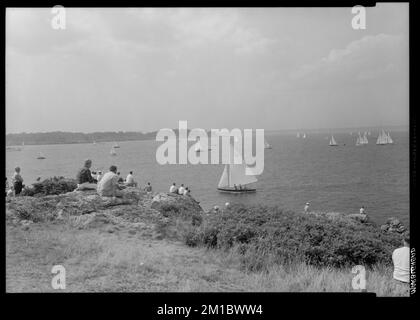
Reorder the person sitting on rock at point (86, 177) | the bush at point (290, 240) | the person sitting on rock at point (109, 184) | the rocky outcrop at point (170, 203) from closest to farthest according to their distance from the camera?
the bush at point (290, 240)
the person sitting on rock at point (109, 184)
the rocky outcrop at point (170, 203)
the person sitting on rock at point (86, 177)

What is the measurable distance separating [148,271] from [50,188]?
6534 mm

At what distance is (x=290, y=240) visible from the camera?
7973mm

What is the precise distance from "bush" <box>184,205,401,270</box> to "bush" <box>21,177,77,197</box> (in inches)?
218

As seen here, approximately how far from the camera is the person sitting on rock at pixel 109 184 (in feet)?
33.8

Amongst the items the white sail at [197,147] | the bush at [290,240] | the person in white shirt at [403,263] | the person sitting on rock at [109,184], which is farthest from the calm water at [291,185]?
the person in white shirt at [403,263]

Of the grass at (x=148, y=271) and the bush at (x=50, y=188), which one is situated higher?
the bush at (x=50, y=188)

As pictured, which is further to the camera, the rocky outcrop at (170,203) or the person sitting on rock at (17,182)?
the person sitting on rock at (17,182)

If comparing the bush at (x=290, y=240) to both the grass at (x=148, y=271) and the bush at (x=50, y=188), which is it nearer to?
the grass at (x=148, y=271)

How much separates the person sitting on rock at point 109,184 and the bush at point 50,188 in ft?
6.88

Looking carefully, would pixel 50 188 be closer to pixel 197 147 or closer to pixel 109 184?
pixel 109 184

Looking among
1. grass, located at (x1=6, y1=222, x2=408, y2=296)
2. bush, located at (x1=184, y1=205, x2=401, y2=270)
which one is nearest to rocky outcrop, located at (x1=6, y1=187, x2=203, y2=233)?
grass, located at (x1=6, y1=222, x2=408, y2=296)

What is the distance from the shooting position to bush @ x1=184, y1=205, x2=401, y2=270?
302 inches
